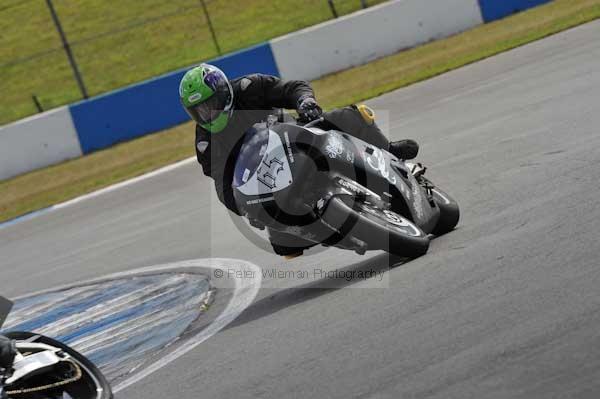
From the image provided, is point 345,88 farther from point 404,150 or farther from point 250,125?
point 250,125

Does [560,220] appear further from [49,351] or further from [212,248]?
[212,248]

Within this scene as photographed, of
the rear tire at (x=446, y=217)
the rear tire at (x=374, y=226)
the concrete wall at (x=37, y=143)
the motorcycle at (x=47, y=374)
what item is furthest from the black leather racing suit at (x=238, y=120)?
the concrete wall at (x=37, y=143)

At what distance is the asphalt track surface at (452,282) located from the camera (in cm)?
477

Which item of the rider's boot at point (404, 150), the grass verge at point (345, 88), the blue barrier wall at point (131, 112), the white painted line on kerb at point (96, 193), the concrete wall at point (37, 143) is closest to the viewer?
the rider's boot at point (404, 150)

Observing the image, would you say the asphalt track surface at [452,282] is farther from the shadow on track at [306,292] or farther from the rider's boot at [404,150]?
the rider's boot at [404,150]

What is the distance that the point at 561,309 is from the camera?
510 cm

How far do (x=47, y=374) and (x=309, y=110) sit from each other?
296 centimetres

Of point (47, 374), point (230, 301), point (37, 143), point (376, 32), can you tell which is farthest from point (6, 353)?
point (376, 32)

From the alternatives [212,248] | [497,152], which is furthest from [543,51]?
[212,248]

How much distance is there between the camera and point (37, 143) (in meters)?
20.0

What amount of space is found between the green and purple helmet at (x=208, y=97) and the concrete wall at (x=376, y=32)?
43.8 ft

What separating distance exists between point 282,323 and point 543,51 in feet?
33.0

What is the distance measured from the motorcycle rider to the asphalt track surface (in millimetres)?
893

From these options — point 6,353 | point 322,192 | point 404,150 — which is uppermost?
point 6,353
